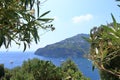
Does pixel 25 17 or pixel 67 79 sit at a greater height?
pixel 25 17

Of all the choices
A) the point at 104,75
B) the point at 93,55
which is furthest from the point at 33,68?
the point at 93,55

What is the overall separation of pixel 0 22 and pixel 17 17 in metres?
0.28

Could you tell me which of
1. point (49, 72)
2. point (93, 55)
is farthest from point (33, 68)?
point (93, 55)

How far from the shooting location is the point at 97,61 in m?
3.71

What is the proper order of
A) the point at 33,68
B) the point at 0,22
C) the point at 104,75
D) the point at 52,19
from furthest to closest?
the point at 104,75
the point at 33,68
the point at 52,19
the point at 0,22

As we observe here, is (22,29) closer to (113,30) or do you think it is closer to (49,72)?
(113,30)

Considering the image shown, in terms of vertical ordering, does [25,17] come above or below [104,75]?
above

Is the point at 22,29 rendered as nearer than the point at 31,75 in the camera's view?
Yes

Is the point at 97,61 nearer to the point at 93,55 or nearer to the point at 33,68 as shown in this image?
the point at 93,55

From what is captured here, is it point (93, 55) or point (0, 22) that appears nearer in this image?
point (93, 55)

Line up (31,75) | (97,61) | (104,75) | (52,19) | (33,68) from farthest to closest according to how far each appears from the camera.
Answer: (104,75), (33,68), (31,75), (52,19), (97,61)

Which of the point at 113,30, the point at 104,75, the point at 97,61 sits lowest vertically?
the point at 104,75

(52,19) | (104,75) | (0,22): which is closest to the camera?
(0,22)

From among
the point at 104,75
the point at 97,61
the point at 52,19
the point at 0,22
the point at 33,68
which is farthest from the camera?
the point at 104,75
